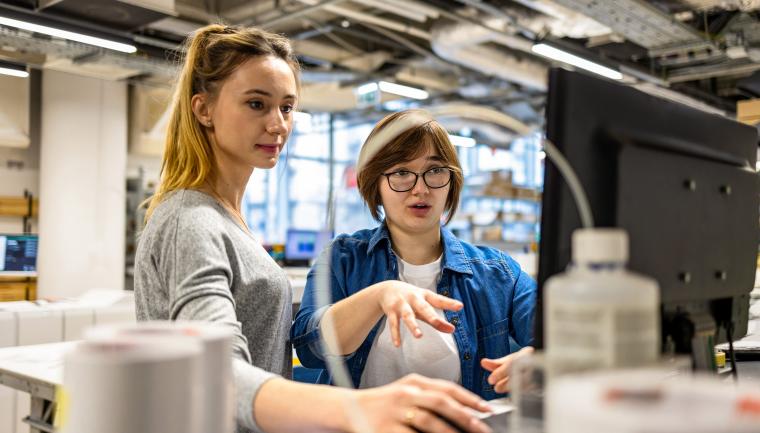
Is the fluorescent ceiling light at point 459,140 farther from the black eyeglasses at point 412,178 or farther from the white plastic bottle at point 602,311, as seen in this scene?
the white plastic bottle at point 602,311

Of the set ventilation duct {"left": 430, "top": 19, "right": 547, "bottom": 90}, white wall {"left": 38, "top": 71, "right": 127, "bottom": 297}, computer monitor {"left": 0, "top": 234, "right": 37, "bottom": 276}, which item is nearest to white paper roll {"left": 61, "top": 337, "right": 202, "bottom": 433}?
computer monitor {"left": 0, "top": 234, "right": 37, "bottom": 276}

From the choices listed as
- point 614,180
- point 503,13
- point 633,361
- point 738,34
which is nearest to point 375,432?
point 633,361

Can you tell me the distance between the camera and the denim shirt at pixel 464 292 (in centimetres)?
151

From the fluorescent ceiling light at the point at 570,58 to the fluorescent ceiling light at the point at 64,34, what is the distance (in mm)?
3014

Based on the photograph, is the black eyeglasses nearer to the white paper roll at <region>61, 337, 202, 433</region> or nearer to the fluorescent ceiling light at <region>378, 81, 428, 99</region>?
the white paper roll at <region>61, 337, 202, 433</region>

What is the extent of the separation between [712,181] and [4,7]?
422 centimetres

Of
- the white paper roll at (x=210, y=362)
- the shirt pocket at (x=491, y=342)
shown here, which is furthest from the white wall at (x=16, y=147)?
the white paper roll at (x=210, y=362)

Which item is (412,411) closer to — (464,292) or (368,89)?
(464,292)

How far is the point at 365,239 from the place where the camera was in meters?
1.70

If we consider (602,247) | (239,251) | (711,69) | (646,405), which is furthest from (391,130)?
(711,69)

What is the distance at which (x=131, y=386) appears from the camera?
22.8 inches

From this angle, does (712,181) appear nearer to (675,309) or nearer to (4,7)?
(675,309)

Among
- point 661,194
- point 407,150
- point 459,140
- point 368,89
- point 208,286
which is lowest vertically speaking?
point 208,286

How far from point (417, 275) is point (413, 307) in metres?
0.62
